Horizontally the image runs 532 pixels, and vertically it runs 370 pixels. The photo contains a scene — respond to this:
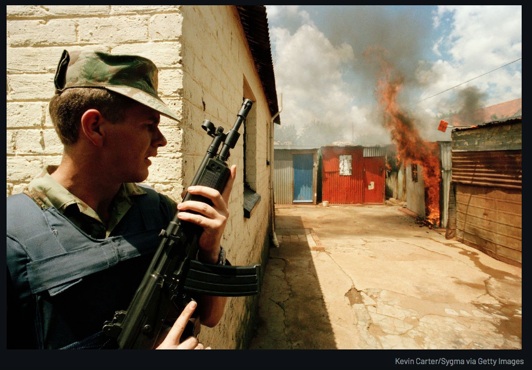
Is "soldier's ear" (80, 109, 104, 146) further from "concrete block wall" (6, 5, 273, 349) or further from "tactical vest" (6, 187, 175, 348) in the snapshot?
"concrete block wall" (6, 5, 273, 349)

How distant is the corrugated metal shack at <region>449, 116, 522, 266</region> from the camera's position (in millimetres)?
6941

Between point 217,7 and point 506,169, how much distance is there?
836 centimetres

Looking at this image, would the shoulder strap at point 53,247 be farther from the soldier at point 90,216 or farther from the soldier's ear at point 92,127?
the soldier's ear at point 92,127

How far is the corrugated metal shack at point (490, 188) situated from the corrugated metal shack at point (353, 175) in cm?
781

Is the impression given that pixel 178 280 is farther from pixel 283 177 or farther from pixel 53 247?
pixel 283 177

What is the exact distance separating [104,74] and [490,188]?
9.67 metres

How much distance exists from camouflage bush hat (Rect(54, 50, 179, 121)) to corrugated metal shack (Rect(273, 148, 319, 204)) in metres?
15.8

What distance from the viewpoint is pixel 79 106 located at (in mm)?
1239

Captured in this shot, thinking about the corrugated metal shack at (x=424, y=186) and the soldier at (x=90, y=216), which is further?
the corrugated metal shack at (x=424, y=186)

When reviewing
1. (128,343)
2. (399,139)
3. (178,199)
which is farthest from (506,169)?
→ (128,343)

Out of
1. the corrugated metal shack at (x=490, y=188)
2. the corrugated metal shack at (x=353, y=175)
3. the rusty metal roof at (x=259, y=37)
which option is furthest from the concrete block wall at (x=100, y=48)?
the corrugated metal shack at (x=353, y=175)

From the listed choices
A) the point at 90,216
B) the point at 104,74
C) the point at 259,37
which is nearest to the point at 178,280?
the point at 90,216

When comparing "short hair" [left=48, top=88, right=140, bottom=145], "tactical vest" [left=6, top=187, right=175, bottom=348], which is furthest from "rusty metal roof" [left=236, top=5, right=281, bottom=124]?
"tactical vest" [left=6, top=187, right=175, bottom=348]

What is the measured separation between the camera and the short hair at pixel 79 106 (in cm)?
124
